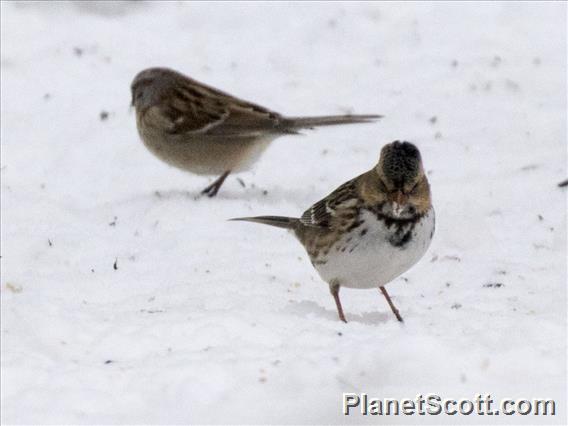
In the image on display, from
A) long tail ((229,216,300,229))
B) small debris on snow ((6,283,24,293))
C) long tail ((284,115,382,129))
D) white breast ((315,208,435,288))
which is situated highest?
white breast ((315,208,435,288))

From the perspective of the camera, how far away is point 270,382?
444cm

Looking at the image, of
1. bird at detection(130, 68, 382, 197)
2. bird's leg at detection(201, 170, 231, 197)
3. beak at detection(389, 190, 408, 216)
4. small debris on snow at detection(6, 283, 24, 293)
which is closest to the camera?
beak at detection(389, 190, 408, 216)

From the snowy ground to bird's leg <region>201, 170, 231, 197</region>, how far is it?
13 cm

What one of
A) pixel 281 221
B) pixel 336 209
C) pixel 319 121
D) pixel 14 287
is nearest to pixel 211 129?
pixel 319 121

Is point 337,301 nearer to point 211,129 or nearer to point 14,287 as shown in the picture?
point 14,287

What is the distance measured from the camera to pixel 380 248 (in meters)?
5.28

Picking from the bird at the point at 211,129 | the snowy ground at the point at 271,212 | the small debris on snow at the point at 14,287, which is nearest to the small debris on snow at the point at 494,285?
the snowy ground at the point at 271,212

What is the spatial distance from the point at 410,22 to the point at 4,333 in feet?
20.0

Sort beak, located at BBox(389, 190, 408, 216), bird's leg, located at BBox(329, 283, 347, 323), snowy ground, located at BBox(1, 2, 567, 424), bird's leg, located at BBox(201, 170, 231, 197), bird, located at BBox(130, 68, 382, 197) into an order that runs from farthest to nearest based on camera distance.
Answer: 1. bird, located at BBox(130, 68, 382, 197)
2. bird's leg, located at BBox(201, 170, 231, 197)
3. bird's leg, located at BBox(329, 283, 347, 323)
4. beak, located at BBox(389, 190, 408, 216)
5. snowy ground, located at BBox(1, 2, 567, 424)

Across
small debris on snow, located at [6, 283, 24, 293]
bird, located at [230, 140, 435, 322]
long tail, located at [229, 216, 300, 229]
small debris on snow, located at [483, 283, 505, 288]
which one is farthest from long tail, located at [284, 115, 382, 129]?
bird, located at [230, 140, 435, 322]

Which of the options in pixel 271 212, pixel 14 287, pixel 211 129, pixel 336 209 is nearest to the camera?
pixel 336 209

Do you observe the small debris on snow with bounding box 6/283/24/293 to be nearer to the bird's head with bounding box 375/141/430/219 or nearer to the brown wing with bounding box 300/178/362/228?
the brown wing with bounding box 300/178/362/228

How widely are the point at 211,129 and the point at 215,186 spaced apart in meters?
0.43

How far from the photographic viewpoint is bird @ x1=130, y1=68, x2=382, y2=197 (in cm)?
830
